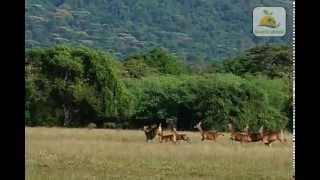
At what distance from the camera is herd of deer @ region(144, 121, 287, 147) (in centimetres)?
2055

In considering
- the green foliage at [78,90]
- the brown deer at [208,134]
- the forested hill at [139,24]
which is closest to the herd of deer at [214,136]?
the brown deer at [208,134]

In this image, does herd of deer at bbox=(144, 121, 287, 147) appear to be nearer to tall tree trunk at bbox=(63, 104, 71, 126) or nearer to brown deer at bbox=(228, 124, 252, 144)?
brown deer at bbox=(228, 124, 252, 144)

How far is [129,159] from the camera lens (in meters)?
20.5

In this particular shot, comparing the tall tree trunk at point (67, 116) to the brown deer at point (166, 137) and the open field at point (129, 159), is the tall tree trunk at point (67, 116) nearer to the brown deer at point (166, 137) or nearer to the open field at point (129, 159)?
the open field at point (129, 159)

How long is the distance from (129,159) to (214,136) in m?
0.47

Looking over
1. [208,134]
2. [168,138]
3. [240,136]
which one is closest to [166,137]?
[168,138]

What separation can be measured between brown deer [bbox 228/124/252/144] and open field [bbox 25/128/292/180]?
3 cm

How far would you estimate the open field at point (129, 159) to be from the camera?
20516 millimetres

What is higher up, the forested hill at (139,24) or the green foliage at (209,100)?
the forested hill at (139,24)

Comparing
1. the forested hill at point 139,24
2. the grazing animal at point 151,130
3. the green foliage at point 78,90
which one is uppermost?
the forested hill at point 139,24

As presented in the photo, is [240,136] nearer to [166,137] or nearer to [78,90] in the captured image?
[166,137]
